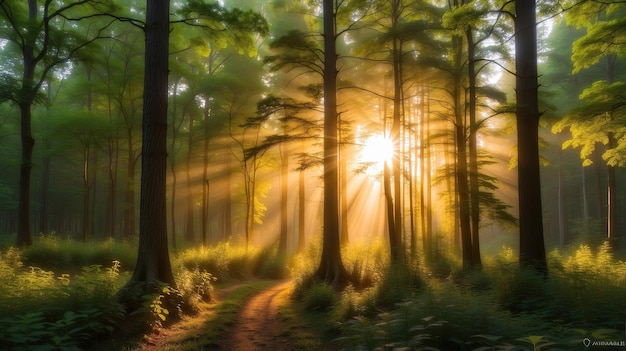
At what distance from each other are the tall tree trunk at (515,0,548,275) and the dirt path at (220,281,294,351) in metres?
5.35

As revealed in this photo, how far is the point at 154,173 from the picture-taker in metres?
7.99

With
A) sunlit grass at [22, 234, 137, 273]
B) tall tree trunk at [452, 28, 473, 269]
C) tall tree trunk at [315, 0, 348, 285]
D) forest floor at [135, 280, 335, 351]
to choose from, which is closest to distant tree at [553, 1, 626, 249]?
tall tree trunk at [452, 28, 473, 269]

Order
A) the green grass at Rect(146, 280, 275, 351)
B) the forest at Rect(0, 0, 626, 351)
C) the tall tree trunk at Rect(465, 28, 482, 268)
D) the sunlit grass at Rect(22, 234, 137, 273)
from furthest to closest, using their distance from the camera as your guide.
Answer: the sunlit grass at Rect(22, 234, 137, 273)
the tall tree trunk at Rect(465, 28, 482, 268)
the green grass at Rect(146, 280, 275, 351)
the forest at Rect(0, 0, 626, 351)

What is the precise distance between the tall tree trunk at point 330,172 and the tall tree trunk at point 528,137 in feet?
17.3

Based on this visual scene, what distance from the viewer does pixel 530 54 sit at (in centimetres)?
769

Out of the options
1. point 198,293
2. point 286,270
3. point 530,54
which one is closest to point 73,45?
point 198,293

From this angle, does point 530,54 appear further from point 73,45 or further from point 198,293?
point 73,45

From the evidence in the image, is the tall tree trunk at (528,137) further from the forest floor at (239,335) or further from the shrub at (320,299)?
the forest floor at (239,335)

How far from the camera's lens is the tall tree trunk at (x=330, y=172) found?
36.8 feet

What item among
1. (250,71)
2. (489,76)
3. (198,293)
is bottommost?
(198,293)

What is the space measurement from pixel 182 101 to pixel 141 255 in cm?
1896

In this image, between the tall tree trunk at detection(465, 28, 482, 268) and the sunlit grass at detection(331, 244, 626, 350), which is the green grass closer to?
the sunlit grass at detection(331, 244, 626, 350)

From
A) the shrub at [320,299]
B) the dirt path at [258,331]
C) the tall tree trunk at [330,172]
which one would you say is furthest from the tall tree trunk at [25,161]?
the shrub at [320,299]

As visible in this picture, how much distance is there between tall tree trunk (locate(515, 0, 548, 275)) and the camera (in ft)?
24.9
